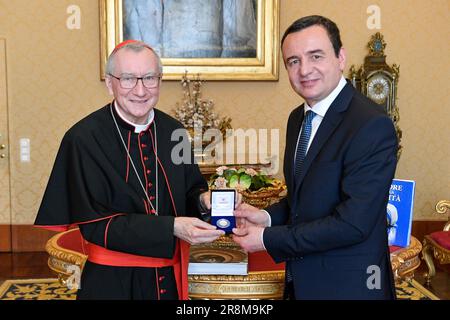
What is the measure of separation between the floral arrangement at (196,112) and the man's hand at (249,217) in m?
3.38

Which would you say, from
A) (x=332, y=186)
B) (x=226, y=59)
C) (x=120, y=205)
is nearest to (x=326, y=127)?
(x=332, y=186)

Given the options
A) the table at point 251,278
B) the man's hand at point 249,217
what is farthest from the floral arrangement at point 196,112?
the man's hand at point 249,217

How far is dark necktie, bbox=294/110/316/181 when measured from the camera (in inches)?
81.7

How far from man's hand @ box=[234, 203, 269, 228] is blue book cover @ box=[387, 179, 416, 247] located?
2.67 ft

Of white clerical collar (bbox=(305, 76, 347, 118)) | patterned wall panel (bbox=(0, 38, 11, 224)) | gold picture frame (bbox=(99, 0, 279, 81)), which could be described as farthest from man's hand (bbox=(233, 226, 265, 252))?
patterned wall panel (bbox=(0, 38, 11, 224))

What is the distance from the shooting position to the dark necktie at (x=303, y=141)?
2074 mm

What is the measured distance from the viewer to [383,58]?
612 cm

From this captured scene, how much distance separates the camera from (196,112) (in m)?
5.94

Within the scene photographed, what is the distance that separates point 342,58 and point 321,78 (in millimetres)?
163

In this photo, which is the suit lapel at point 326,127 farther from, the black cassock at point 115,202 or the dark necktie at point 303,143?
the black cassock at point 115,202

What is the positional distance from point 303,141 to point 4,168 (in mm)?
5080

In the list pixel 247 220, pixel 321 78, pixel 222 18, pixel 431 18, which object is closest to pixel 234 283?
pixel 247 220

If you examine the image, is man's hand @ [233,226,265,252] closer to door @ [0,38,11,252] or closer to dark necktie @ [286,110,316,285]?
dark necktie @ [286,110,316,285]
